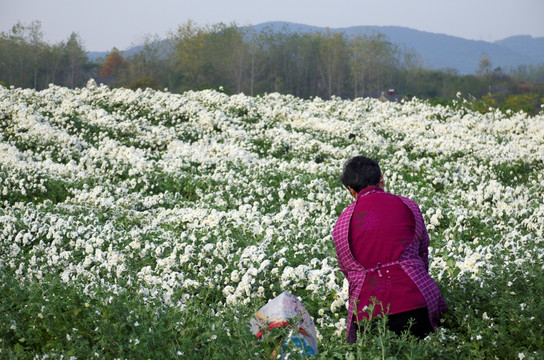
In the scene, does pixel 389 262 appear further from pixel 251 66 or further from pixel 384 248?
pixel 251 66

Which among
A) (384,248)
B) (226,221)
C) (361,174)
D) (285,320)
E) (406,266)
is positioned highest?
(361,174)

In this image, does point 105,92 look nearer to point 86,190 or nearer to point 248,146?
point 248,146

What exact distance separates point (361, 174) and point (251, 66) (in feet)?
241

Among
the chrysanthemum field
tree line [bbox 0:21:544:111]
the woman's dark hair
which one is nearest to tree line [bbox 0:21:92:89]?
tree line [bbox 0:21:544:111]

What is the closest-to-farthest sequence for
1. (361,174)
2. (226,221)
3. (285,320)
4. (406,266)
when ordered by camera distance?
1. (285,320)
2. (406,266)
3. (361,174)
4. (226,221)

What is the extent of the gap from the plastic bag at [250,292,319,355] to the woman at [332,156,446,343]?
371 mm

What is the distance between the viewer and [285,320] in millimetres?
4062

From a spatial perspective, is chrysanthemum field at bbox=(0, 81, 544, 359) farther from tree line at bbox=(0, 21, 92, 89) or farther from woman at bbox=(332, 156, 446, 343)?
tree line at bbox=(0, 21, 92, 89)

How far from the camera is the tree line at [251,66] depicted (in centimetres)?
6319

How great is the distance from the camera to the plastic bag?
12.7 ft

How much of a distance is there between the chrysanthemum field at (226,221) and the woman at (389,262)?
0.20m

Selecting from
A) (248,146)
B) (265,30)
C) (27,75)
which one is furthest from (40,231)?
(265,30)

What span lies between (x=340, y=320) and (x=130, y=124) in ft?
40.3

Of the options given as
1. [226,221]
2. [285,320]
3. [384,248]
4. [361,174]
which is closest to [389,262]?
[384,248]
